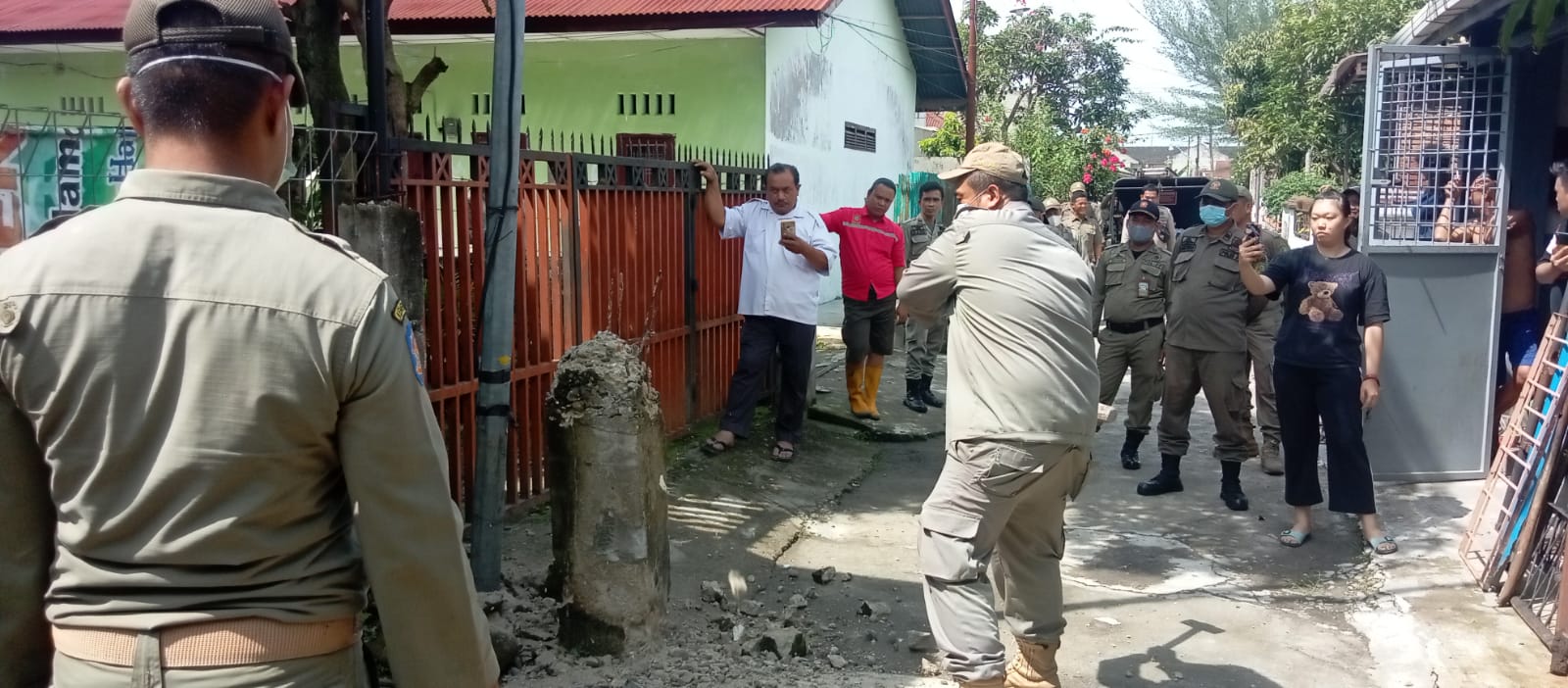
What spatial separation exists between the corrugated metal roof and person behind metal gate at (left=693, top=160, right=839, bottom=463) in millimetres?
4911

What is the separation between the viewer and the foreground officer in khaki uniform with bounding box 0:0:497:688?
1540 mm

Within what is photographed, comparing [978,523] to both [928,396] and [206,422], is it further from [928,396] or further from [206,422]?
[928,396]

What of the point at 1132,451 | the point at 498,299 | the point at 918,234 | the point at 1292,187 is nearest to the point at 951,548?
the point at 498,299

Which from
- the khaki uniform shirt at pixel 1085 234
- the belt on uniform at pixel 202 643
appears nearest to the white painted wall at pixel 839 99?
the khaki uniform shirt at pixel 1085 234

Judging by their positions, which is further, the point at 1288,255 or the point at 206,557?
the point at 1288,255

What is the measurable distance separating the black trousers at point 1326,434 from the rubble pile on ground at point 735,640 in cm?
232

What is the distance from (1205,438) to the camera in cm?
859

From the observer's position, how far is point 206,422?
5.08ft

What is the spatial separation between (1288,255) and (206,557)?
5.57 m

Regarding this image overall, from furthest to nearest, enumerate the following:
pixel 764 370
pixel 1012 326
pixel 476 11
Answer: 1. pixel 476 11
2. pixel 764 370
3. pixel 1012 326

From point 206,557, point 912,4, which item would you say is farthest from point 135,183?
point 912,4

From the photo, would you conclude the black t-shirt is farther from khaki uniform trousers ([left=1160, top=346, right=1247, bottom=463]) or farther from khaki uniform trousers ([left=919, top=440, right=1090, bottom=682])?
khaki uniform trousers ([left=919, top=440, right=1090, bottom=682])

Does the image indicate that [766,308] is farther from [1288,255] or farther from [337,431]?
[337,431]

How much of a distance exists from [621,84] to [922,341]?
5626mm
